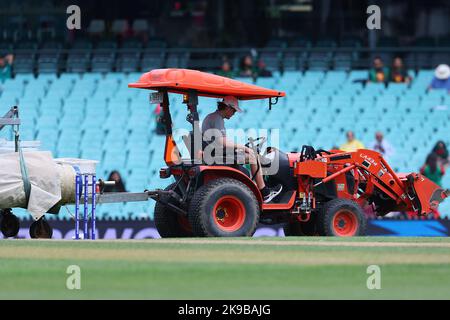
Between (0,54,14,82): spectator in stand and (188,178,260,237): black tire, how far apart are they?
1718 centimetres

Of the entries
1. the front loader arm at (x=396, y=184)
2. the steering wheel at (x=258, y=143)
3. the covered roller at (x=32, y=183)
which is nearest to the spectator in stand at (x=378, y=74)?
the front loader arm at (x=396, y=184)

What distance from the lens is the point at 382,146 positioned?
2847cm

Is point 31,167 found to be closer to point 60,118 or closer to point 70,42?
point 60,118

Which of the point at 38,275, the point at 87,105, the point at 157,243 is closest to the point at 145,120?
the point at 87,105

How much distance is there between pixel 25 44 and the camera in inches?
1390

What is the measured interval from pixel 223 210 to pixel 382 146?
448 inches

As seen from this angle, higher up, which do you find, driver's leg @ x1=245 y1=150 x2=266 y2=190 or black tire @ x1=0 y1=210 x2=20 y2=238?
driver's leg @ x1=245 y1=150 x2=266 y2=190

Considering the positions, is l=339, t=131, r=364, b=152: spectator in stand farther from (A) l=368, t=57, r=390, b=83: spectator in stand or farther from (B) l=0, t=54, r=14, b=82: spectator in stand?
(B) l=0, t=54, r=14, b=82: spectator in stand

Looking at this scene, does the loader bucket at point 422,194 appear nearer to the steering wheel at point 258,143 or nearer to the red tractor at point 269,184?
the red tractor at point 269,184

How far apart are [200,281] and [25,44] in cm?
2317

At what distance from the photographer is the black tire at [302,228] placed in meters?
18.8

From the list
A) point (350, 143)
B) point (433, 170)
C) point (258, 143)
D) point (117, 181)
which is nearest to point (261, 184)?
point (258, 143)

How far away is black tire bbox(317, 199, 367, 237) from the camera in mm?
18312

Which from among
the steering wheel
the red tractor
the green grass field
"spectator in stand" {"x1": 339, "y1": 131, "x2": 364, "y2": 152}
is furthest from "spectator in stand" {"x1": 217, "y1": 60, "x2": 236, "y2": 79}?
the green grass field
